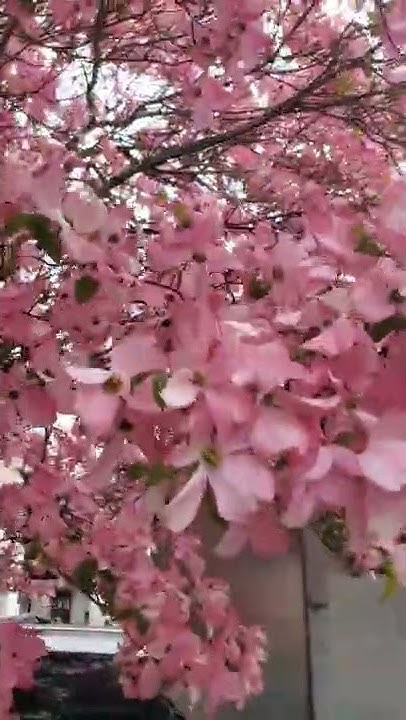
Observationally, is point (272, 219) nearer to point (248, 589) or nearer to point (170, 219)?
point (170, 219)

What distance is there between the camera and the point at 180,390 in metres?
0.41

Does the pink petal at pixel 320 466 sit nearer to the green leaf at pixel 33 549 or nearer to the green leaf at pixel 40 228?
the green leaf at pixel 40 228

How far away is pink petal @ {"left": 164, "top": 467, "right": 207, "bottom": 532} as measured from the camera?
39 cm

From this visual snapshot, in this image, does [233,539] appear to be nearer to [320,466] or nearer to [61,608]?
[320,466]

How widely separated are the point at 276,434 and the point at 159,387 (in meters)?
0.06

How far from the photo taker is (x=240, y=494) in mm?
388

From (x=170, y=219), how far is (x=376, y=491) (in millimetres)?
444

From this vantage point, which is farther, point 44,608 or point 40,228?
point 44,608

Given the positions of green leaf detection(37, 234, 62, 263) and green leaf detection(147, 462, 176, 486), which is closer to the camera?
green leaf detection(147, 462, 176, 486)

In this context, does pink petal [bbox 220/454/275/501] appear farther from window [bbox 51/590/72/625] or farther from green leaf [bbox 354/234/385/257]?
window [bbox 51/590/72/625]

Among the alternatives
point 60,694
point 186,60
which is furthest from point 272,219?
point 60,694

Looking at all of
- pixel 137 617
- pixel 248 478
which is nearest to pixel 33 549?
pixel 137 617

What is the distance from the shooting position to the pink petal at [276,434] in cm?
39

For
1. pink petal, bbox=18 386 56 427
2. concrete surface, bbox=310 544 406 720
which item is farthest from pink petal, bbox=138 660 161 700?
pink petal, bbox=18 386 56 427
